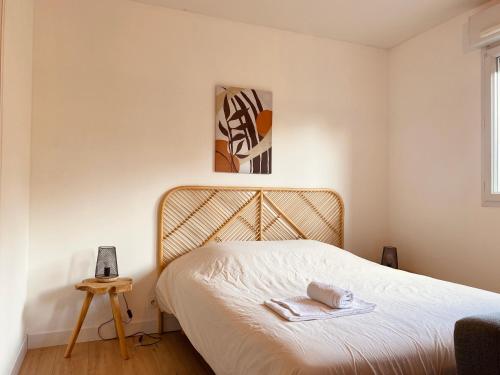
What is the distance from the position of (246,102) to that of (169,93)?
0.66 meters

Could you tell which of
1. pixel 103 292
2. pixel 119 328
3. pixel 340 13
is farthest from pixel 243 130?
pixel 119 328

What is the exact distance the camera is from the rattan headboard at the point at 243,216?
3.14 m

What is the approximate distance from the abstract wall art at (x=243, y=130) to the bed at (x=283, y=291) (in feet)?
0.76

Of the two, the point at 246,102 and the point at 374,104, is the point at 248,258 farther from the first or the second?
the point at 374,104

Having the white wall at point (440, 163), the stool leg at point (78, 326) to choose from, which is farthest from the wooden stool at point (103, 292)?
the white wall at point (440, 163)

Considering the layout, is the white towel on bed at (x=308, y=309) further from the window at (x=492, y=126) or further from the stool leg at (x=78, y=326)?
the window at (x=492, y=126)

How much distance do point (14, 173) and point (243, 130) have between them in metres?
1.78

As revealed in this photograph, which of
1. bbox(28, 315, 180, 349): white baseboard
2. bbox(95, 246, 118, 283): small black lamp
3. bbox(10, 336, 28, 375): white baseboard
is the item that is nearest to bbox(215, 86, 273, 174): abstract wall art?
bbox(95, 246, 118, 283): small black lamp

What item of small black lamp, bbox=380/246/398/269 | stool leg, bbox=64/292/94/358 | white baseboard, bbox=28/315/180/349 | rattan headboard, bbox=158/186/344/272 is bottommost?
white baseboard, bbox=28/315/180/349

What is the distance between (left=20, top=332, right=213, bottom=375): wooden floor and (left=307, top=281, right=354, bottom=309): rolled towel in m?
0.93

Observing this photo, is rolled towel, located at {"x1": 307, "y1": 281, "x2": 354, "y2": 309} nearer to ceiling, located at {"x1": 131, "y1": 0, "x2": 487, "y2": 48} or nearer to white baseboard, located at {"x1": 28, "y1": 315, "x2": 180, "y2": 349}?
white baseboard, located at {"x1": 28, "y1": 315, "x2": 180, "y2": 349}

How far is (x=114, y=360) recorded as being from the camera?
2.56m

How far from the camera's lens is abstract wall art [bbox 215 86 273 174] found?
3.32 meters

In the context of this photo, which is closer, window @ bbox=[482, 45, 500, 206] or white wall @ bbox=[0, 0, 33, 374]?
white wall @ bbox=[0, 0, 33, 374]
